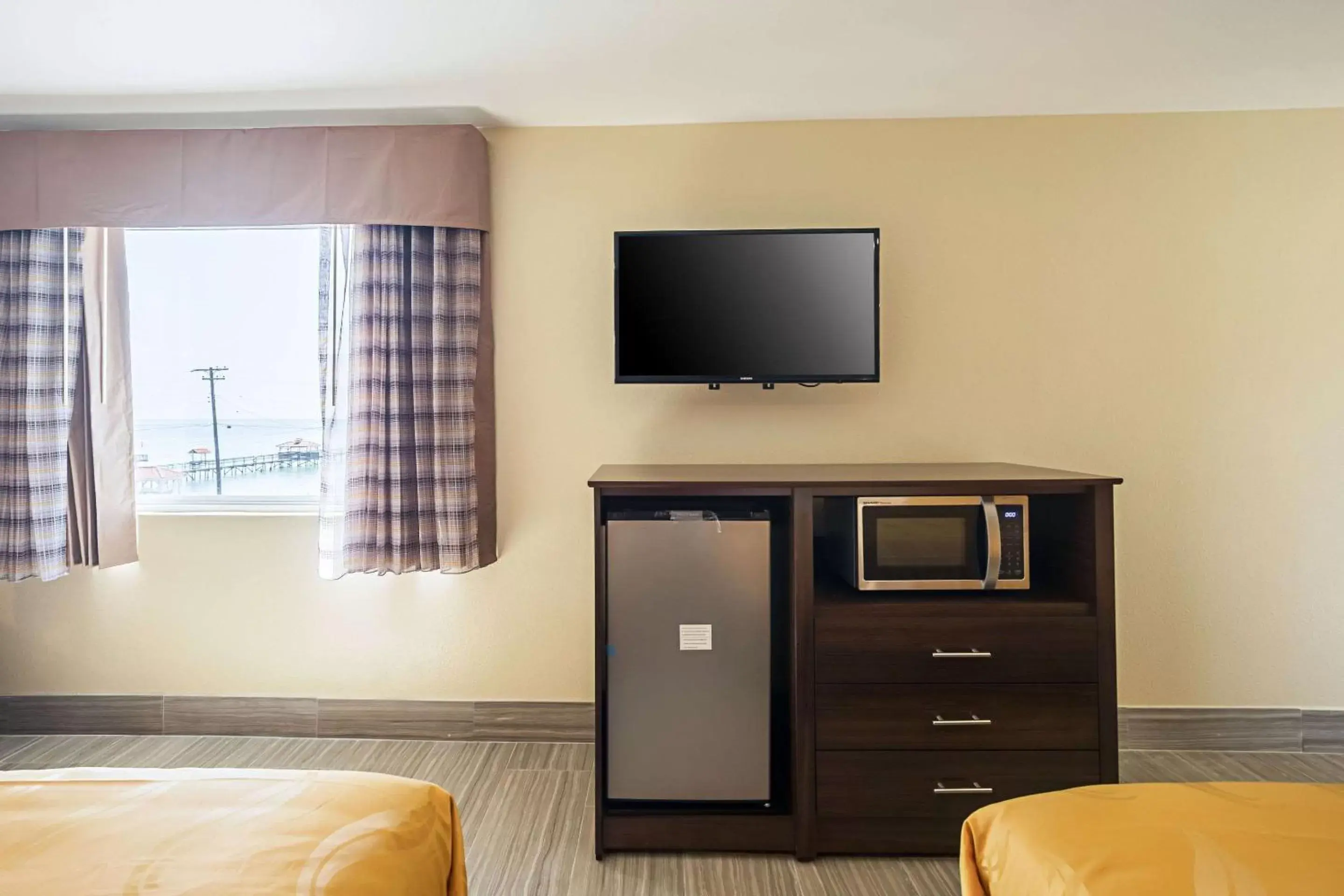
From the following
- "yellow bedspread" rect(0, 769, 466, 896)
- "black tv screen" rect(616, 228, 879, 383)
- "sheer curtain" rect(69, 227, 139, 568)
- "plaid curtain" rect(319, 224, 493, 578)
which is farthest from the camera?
"sheer curtain" rect(69, 227, 139, 568)

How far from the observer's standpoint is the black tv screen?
2389 mm

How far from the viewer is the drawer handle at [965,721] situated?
1.94 meters

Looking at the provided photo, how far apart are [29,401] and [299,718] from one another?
1.49 metres

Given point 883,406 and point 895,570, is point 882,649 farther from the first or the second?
point 883,406

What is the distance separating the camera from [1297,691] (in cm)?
257

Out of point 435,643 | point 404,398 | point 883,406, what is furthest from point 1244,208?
point 435,643

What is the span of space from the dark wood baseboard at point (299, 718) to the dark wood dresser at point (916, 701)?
77cm

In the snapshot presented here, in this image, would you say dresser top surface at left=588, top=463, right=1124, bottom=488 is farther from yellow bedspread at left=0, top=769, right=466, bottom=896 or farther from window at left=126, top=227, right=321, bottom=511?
window at left=126, top=227, right=321, bottom=511

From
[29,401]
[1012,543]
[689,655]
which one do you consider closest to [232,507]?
[29,401]

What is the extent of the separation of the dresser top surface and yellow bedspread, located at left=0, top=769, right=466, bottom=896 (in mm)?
968

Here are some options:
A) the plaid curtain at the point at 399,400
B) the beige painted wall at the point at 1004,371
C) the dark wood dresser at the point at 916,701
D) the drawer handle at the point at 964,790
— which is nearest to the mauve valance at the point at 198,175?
the plaid curtain at the point at 399,400

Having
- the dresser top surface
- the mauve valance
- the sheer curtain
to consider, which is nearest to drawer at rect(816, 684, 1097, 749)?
the dresser top surface

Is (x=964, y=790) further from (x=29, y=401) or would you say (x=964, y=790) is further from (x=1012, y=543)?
(x=29, y=401)

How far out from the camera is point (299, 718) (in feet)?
8.83
